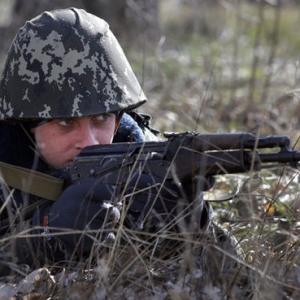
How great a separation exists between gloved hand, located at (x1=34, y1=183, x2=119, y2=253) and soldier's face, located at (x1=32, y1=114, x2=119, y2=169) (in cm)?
39

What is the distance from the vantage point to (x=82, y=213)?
3.77m

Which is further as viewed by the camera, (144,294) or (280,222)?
(280,222)

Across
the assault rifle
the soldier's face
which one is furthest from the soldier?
the assault rifle

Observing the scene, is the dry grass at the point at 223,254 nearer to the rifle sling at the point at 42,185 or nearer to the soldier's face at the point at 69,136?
the rifle sling at the point at 42,185

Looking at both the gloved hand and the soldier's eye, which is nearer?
the gloved hand

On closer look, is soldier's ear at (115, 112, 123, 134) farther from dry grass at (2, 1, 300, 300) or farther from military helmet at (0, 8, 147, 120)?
dry grass at (2, 1, 300, 300)

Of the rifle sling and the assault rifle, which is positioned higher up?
the assault rifle

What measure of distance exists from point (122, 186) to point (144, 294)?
0.53 metres

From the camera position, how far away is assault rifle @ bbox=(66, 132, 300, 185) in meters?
3.54

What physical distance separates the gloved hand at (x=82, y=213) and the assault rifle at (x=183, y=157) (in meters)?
0.08

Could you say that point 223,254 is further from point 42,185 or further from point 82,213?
point 42,185

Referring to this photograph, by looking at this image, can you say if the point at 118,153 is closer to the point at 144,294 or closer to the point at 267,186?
the point at 144,294

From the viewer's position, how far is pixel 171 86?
877 cm

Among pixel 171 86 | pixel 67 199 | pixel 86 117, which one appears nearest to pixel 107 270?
pixel 67 199
